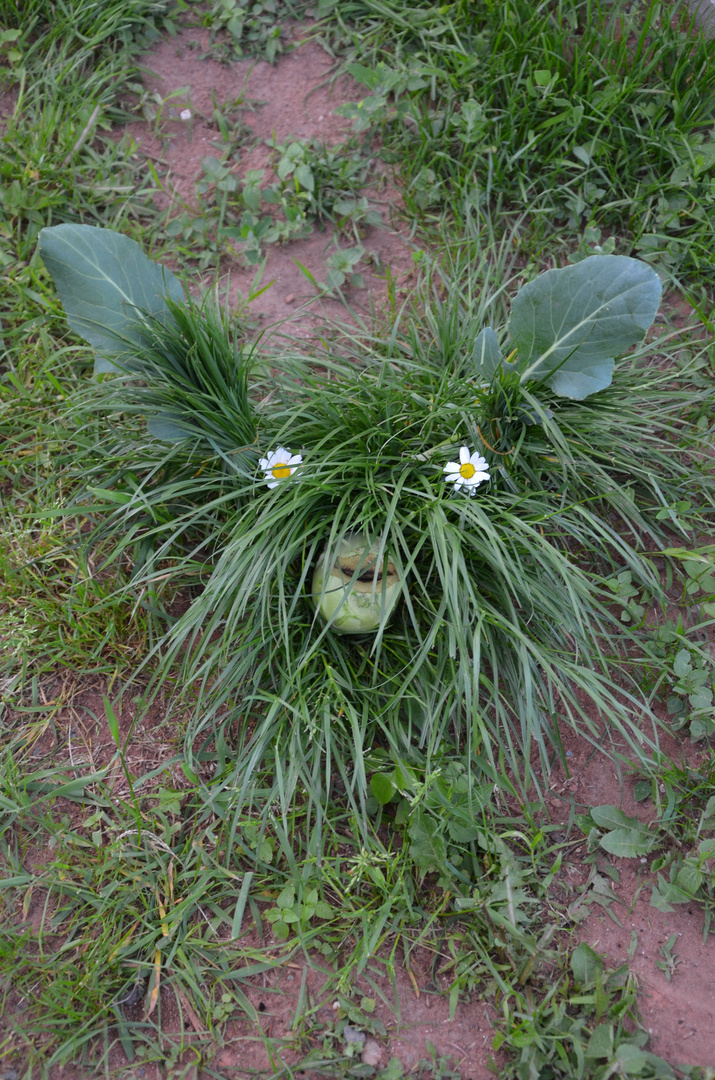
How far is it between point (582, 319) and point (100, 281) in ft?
4.16

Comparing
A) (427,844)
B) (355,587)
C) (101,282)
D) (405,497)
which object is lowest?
(427,844)

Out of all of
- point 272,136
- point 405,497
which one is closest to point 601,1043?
point 405,497

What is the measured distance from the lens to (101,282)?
2088mm

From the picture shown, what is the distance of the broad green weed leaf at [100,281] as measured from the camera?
2076mm

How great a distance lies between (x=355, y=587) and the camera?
190cm

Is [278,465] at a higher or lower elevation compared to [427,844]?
higher

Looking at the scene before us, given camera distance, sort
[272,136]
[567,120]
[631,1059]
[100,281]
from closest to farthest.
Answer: [631,1059]
[100,281]
[567,120]
[272,136]

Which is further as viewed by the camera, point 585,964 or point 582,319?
point 582,319

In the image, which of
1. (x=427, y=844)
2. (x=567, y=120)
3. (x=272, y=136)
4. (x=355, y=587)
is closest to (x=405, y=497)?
(x=355, y=587)

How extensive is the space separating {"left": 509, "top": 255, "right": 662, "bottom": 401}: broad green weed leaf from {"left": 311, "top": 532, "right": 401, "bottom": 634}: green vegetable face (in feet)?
2.12

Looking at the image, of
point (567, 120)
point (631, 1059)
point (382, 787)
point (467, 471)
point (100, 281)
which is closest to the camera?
point (631, 1059)

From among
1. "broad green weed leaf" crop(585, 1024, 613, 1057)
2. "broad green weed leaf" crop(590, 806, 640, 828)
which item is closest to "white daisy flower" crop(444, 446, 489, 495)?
"broad green weed leaf" crop(590, 806, 640, 828)

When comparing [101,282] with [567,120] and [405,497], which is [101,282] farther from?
[567,120]

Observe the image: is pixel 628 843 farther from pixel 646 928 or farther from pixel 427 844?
pixel 427 844
